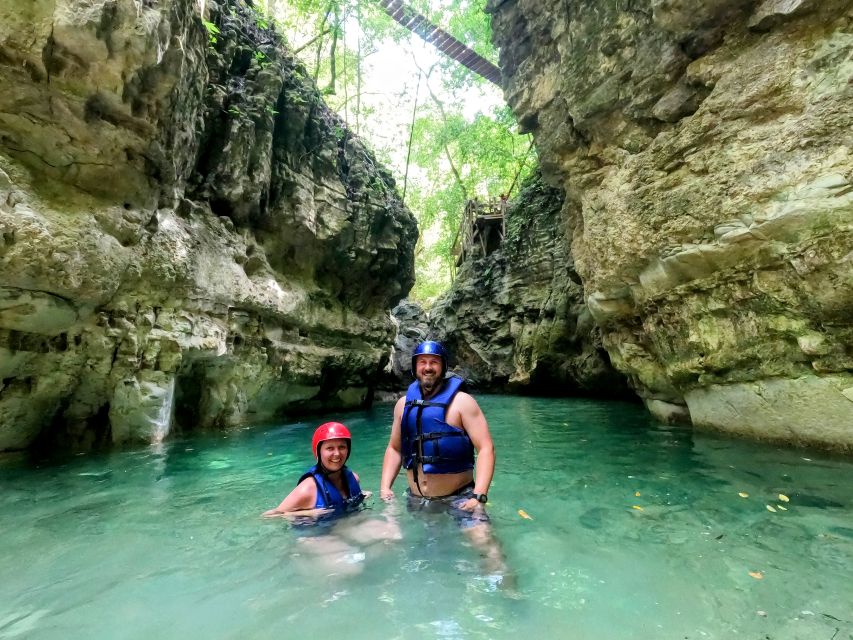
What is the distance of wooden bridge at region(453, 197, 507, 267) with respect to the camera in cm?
2508

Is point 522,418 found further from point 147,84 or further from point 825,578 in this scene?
point 147,84

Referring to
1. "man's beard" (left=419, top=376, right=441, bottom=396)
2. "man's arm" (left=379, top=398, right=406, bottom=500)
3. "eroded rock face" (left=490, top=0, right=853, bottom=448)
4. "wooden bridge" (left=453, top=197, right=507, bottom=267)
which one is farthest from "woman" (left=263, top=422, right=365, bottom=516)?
"wooden bridge" (left=453, top=197, right=507, bottom=267)

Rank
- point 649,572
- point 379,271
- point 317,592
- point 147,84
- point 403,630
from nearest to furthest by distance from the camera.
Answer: point 403,630 < point 317,592 < point 649,572 < point 147,84 < point 379,271

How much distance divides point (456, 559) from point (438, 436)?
3.13 feet

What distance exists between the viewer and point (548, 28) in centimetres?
956

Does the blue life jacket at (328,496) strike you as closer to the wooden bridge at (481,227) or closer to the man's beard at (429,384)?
the man's beard at (429,384)

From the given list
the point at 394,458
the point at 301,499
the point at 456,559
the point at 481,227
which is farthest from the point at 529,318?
the point at 456,559

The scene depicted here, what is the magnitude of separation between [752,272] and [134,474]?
866 centimetres

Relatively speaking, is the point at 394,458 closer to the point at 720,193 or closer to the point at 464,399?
the point at 464,399

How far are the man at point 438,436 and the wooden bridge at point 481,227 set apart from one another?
21.5 metres

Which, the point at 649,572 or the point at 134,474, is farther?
the point at 134,474

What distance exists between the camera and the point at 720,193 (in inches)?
248

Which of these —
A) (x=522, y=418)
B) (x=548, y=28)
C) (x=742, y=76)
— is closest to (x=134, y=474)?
(x=522, y=418)

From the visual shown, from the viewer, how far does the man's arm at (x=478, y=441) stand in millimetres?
3434
